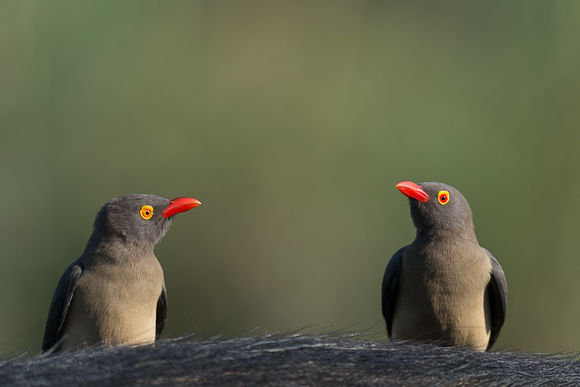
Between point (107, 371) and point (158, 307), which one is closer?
point (107, 371)

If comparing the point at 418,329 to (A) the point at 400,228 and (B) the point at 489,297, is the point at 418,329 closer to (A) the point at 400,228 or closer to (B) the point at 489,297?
(B) the point at 489,297

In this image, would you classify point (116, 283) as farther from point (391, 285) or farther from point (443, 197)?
point (443, 197)

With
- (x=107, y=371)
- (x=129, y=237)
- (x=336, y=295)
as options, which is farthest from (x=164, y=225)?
(x=336, y=295)

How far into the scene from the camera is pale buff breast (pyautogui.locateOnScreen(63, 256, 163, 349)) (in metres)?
2.51

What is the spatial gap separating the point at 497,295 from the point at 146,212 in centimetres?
117

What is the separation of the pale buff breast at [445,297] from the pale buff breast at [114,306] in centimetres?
81

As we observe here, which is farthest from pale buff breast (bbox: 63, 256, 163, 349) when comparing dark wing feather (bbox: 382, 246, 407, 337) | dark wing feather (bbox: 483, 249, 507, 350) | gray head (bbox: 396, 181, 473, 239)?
dark wing feather (bbox: 483, 249, 507, 350)

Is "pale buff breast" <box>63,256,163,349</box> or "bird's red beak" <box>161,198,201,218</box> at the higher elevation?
"bird's red beak" <box>161,198,201,218</box>

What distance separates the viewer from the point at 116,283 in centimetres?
257

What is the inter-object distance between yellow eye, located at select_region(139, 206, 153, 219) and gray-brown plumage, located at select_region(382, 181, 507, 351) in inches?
31.3

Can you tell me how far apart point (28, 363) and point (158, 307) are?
1.32 metres

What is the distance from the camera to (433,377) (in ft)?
5.78

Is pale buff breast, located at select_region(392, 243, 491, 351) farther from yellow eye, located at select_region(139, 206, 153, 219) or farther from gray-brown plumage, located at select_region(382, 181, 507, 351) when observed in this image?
yellow eye, located at select_region(139, 206, 153, 219)

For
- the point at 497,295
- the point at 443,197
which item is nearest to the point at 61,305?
the point at 443,197
